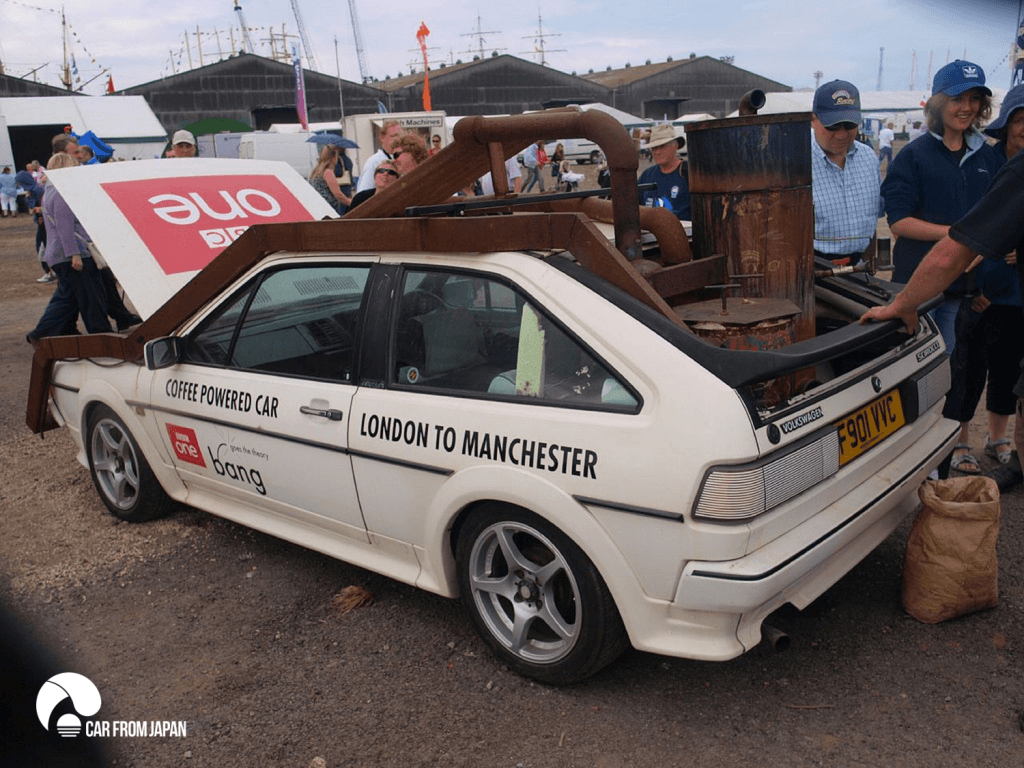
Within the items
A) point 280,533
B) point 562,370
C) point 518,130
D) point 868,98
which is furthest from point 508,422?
point 868,98

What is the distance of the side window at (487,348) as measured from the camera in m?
Answer: 2.62

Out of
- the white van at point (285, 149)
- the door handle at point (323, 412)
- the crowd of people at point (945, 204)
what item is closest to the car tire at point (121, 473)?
the door handle at point (323, 412)

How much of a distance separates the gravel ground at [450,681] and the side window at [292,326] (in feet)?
3.34

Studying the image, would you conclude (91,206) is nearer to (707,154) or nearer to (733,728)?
(707,154)

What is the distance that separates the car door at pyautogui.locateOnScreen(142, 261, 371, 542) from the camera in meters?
3.28

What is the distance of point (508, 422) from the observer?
271 cm

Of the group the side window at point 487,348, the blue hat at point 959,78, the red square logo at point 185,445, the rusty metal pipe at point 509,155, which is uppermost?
the blue hat at point 959,78

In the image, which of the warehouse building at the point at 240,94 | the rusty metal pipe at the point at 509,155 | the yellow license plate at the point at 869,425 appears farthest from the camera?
the warehouse building at the point at 240,94

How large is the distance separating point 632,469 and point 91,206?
404 centimetres

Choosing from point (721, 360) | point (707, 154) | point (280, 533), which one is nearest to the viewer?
point (721, 360)

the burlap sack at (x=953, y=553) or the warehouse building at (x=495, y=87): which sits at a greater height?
the warehouse building at (x=495, y=87)

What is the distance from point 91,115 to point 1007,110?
35954mm

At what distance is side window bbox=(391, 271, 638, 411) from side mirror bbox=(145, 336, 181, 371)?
1347 millimetres

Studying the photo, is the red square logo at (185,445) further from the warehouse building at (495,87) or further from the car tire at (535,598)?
the warehouse building at (495,87)
